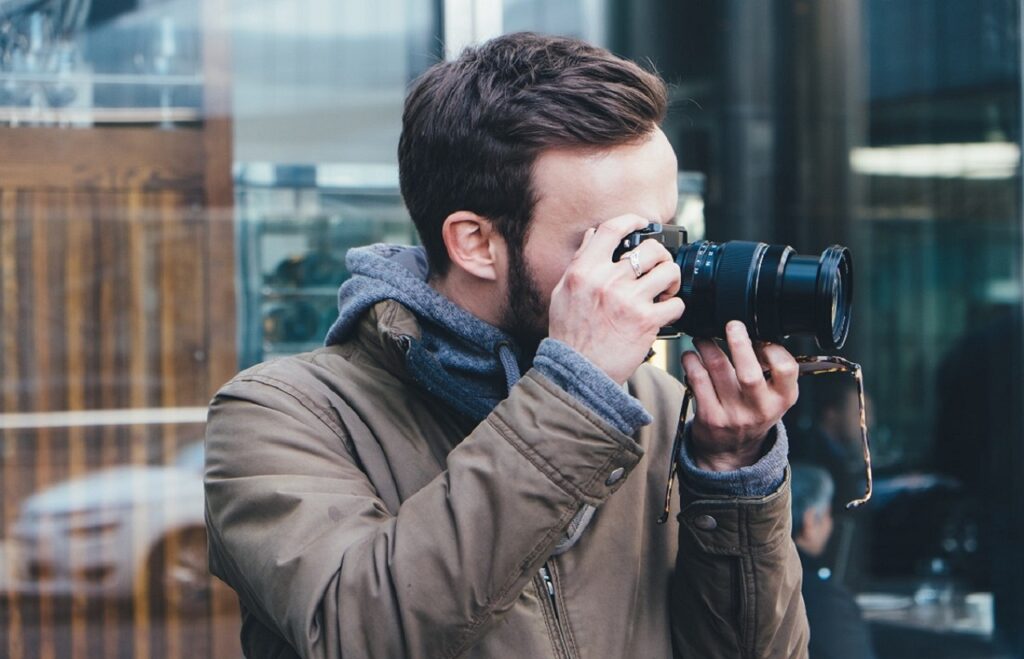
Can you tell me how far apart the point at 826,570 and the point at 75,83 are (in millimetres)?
2428

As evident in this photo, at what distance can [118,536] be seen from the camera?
2885 mm

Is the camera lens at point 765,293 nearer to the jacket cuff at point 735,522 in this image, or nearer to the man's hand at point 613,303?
the man's hand at point 613,303

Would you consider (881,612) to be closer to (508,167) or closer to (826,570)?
(826,570)

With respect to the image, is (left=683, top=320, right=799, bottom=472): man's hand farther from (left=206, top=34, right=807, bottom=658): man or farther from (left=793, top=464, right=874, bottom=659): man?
(left=793, top=464, right=874, bottom=659): man

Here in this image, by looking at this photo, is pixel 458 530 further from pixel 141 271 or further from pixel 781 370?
pixel 141 271

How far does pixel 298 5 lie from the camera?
10.0ft

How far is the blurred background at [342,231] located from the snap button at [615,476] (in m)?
1.93

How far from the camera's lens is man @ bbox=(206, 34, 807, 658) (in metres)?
1.16

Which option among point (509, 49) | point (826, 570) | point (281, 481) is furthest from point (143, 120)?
point (826, 570)

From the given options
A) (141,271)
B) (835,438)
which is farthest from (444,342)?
(835,438)

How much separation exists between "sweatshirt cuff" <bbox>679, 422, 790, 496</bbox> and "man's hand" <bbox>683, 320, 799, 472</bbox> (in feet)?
0.08

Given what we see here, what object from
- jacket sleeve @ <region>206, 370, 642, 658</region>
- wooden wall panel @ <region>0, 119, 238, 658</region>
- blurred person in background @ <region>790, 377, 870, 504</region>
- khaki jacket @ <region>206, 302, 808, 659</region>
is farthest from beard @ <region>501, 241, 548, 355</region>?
blurred person in background @ <region>790, 377, 870, 504</region>

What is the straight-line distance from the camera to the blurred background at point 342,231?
2842 mm

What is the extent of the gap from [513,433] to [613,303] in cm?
18
